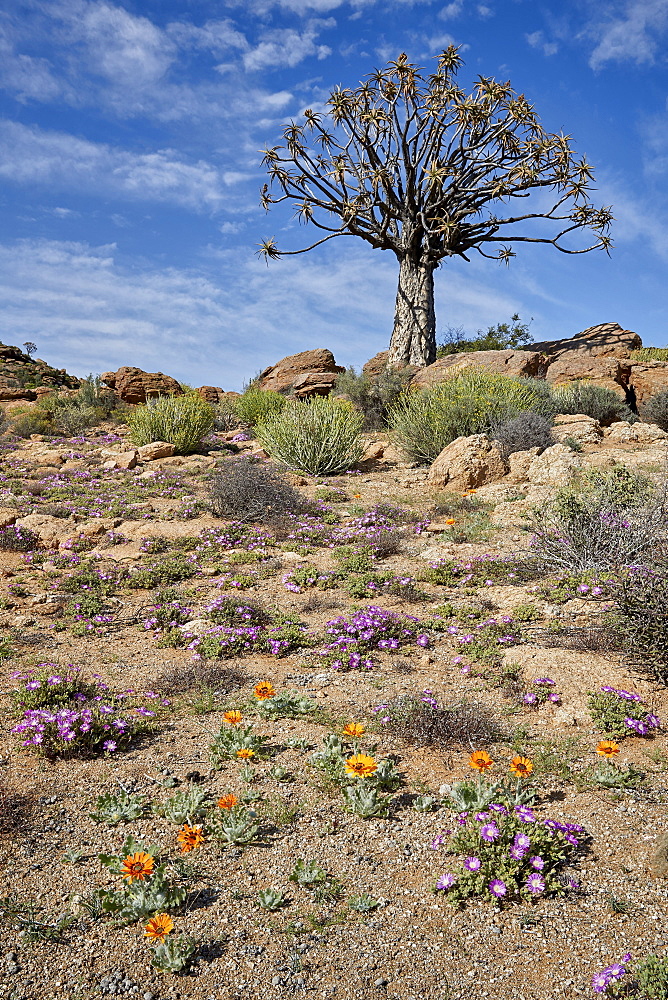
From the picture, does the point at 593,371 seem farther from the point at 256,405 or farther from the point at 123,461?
the point at 123,461

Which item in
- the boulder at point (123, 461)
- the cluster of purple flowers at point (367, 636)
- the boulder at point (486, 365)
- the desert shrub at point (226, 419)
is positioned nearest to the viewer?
the cluster of purple flowers at point (367, 636)

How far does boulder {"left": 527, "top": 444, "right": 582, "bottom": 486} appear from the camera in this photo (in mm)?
9766

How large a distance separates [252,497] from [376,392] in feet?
27.5

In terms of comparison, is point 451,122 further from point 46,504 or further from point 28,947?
point 28,947

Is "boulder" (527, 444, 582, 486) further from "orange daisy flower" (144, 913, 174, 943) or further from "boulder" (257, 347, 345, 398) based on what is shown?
"boulder" (257, 347, 345, 398)

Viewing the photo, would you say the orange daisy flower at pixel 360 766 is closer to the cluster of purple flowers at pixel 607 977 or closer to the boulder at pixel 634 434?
the cluster of purple flowers at pixel 607 977

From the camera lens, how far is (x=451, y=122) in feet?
65.8

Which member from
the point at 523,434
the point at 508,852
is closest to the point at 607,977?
the point at 508,852

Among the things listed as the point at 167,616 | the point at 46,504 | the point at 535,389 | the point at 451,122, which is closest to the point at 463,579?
the point at 167,616

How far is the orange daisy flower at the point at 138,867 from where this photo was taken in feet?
9.73

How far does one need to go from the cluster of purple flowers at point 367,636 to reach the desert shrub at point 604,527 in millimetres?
1540

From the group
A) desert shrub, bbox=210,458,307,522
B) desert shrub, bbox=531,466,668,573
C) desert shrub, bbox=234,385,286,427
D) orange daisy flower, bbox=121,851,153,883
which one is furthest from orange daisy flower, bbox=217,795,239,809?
desert shrub, bbox=234,385,286,427

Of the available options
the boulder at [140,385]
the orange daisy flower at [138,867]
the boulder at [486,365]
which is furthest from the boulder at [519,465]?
the boulder at [140,385]

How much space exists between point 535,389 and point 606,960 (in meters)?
13.0
